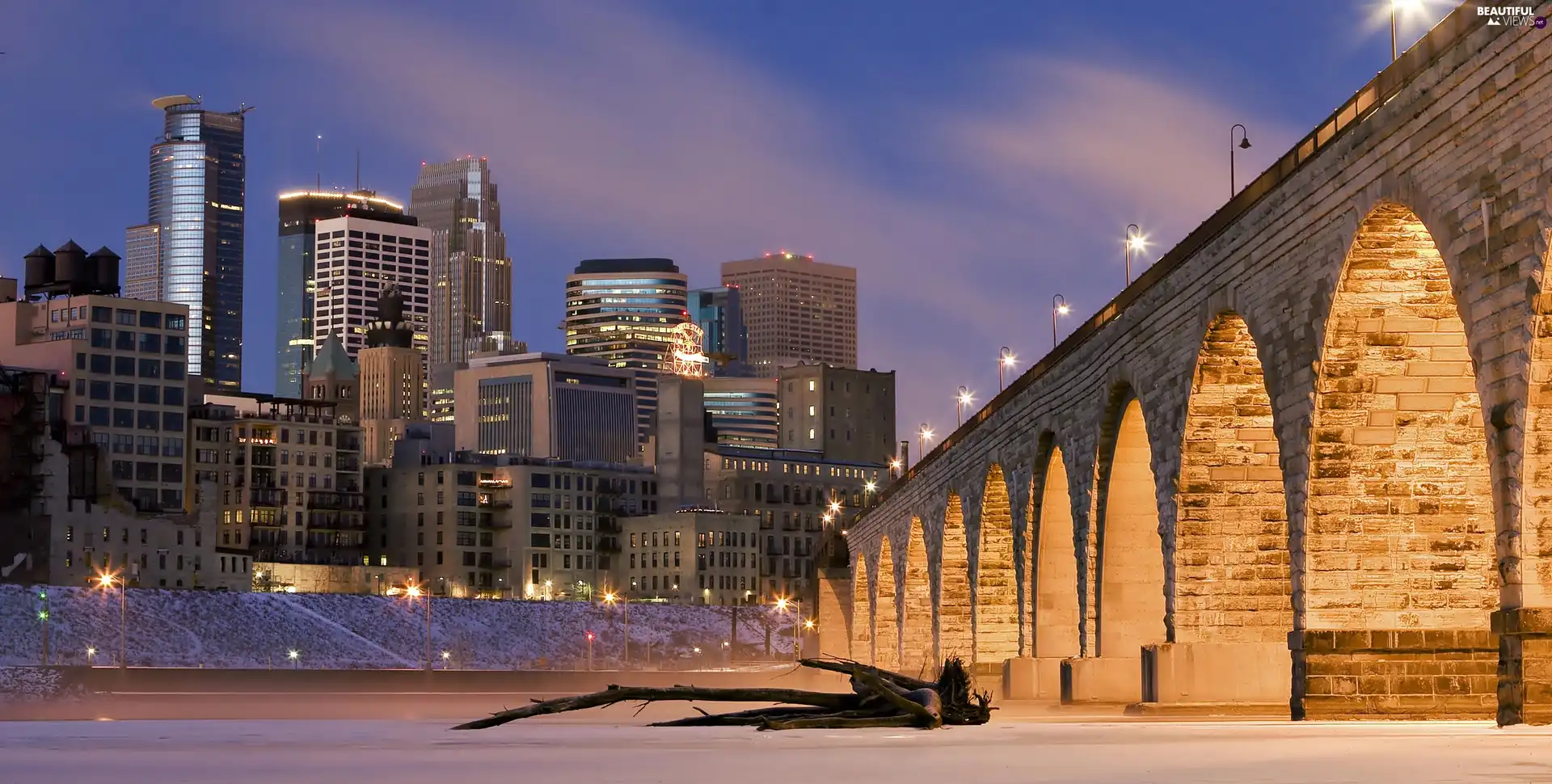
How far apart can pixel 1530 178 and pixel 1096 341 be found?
31.2m

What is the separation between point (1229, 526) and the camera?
53531 mm

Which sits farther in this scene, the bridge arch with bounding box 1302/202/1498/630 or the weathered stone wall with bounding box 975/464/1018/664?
the weathered stone wall with bounding box 975/464/1018/664

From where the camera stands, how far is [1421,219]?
3741cm

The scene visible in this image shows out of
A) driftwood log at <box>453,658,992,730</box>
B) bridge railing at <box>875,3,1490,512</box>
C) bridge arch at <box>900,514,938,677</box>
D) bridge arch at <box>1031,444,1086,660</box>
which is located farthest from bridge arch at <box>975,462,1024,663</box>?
driftwood log at <box>453,658,992,730</box>

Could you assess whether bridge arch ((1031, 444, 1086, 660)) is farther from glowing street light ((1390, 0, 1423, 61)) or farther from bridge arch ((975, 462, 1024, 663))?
glowing street light ((1390, 0, 1423, 61))

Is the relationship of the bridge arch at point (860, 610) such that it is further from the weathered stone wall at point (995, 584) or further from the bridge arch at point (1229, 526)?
the bridge arch at point (1229, 526)

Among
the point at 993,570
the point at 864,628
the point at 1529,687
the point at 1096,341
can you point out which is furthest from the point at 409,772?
the point at 864,628

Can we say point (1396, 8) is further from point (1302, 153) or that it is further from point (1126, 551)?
point (1126, 551)

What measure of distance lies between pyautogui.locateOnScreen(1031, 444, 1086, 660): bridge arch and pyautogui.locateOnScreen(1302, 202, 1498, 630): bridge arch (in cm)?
2950

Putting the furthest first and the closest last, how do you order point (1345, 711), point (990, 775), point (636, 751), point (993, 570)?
point (993, 570) < point (1345, 711) < point (636, 751) < point (990, 775)

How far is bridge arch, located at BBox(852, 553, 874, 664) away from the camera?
15238cm

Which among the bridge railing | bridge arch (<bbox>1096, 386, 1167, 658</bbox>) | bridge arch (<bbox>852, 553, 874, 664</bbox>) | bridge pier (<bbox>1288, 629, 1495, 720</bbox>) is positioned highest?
the bridge railing

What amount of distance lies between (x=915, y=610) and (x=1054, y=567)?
→ 4336 cm

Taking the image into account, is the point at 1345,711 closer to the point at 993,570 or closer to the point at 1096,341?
the point at 1096,341
